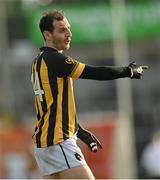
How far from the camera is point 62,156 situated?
26.2 feet

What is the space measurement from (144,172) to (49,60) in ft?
36.9

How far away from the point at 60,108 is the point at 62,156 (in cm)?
42

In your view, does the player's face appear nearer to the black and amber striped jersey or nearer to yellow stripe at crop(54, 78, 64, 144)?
the black and amber striped jersey

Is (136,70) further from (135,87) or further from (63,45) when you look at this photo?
(135,87)

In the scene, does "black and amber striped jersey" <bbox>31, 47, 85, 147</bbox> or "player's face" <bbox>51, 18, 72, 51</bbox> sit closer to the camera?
"black and amber striped jersey" <bbox>31, 47, 85, 147</bbox>

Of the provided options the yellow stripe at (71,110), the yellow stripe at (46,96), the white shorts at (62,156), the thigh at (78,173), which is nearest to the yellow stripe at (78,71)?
the yellow stripe at (71,110)

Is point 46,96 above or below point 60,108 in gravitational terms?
above

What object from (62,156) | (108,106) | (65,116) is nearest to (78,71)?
(65,116)

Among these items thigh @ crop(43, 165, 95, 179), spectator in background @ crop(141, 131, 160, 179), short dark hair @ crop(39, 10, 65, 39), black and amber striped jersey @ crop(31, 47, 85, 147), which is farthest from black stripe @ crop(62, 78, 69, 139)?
spectator in background @ crop(141, 131, 160, 179)

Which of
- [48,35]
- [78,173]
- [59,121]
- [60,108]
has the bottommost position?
[78,173]

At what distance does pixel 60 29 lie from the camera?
8148 millimetres

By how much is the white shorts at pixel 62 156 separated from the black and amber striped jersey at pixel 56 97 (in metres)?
0.05

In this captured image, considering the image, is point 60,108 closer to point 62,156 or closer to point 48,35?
point 62,156

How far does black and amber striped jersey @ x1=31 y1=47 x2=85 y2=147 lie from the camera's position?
796 cm
